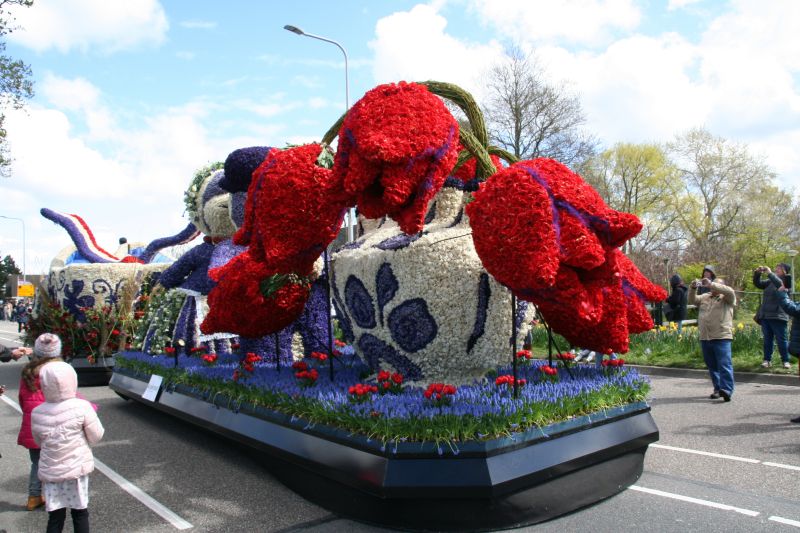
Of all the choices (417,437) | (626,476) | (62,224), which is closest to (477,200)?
(417,437)

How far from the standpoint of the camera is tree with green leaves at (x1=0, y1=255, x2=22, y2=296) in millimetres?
52125

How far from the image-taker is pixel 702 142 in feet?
105

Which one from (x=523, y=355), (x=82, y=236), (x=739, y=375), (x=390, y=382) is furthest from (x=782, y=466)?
(x=82, y=236)

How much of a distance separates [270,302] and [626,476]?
10.0 ft

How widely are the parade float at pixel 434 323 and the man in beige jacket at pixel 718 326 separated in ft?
8.33

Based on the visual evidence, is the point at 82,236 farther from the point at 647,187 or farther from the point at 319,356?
the point at 647,187

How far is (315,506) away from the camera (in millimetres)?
4016

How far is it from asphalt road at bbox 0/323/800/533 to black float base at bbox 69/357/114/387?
10.5 feet

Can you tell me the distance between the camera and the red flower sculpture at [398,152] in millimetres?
3637

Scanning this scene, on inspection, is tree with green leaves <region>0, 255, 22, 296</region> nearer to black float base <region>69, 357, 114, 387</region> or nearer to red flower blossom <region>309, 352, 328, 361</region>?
black float base <region>69, 357, 114, 387</region>

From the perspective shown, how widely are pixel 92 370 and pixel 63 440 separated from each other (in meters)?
7.54

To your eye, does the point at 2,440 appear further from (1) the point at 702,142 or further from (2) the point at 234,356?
(1) the point at 702,142

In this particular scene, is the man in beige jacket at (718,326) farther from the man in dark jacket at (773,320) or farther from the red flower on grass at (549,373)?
the red flower on grass at (549,373)

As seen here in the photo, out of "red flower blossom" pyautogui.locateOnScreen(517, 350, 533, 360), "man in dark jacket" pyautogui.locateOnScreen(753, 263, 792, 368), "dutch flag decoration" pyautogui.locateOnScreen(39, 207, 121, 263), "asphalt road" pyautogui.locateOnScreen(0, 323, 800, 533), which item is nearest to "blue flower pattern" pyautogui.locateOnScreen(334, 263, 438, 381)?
"asphalt road" pyautogui.locateOnScreen(0, 323, 800, 533)
